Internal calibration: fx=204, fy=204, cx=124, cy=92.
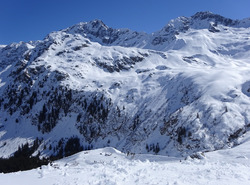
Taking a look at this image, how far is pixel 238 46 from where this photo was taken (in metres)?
166

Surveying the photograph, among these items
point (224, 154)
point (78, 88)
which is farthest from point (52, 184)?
point (78, 88)

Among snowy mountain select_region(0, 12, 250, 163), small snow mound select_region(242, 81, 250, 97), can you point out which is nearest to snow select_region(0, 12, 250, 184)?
small snow mound select_region(242, 81, 250, 97)

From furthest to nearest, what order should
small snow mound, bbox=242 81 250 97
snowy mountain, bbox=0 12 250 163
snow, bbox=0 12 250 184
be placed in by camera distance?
1. small snow mound, bbox=242 81 250 97
2. snowy mountain, bbox=0 12 250 163
3. snow, bbox=0 12 250 184

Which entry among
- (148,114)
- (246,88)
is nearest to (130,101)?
(148,114)

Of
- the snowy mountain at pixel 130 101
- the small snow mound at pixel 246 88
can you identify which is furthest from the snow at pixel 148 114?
the snowy mountain at pixel 130 101

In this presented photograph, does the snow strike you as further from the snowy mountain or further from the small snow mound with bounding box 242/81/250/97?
the snowy mountain

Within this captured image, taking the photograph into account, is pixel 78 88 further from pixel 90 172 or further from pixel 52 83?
pixel 90 172

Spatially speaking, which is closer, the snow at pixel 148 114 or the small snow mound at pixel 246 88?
the snow at pixel 148 114

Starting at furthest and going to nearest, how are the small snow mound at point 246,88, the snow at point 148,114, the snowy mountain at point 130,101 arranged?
the small snow mound at point 246,88 < the snowy mountain at point 130,101 < the snow at point 148,114

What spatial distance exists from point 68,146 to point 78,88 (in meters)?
34.1

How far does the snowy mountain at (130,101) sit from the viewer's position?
60.8 meters

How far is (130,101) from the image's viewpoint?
98.8 m

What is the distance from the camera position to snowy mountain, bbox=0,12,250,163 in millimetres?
60812

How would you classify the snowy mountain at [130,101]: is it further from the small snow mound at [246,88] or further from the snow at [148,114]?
the snow at [148,114]
